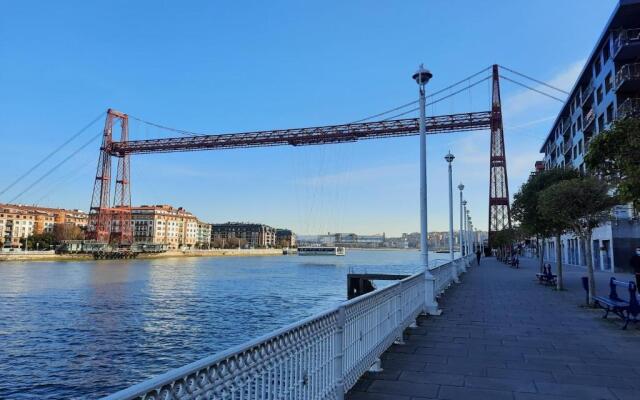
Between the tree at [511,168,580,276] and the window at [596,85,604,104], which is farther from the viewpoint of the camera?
the window at [596,85,604,104]

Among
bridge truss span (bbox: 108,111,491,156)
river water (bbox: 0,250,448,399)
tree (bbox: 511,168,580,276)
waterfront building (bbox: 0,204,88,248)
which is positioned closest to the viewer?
river water (bbox: 0,250,448,399)

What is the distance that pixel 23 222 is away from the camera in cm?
14075

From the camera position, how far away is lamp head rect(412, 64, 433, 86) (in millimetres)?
10938

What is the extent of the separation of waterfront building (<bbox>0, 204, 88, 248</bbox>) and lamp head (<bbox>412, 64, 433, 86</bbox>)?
138m

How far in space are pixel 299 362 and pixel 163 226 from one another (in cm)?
17154

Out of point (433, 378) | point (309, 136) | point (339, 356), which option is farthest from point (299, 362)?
point (309, 136)

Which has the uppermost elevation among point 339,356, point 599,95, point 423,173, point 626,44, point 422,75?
point 626,44

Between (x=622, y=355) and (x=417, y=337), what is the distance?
299 centimetres

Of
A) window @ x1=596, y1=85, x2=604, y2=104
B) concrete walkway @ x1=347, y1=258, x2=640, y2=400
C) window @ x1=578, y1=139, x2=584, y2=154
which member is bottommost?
concrete walkway @ x1=347, y1=258, x2=640, y2=400

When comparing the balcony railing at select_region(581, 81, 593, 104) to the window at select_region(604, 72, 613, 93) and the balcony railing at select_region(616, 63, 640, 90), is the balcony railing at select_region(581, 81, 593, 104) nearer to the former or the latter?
the window at select_region(604, 72, 613, 93)

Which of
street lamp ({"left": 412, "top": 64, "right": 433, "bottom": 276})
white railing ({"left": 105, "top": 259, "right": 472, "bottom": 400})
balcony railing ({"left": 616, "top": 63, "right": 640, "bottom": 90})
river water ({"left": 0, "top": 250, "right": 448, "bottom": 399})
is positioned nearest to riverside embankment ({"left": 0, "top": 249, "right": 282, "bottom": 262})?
river water ({"left": 0, "top": 250, "right": 448, "bottom": 399})

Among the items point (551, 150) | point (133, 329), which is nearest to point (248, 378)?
point (133, 329)

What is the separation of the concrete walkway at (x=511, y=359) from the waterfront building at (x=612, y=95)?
17.3m

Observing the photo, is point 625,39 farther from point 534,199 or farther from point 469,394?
point 469,394
